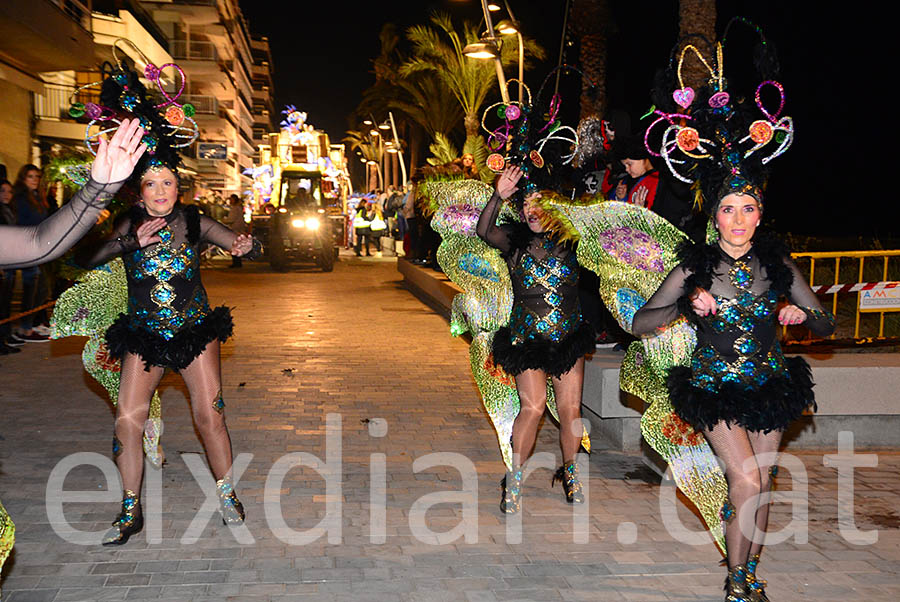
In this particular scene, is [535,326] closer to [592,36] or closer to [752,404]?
[752,404]

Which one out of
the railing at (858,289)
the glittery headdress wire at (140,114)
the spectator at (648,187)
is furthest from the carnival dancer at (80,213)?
the railing at (858,289)

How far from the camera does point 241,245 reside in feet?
16.6

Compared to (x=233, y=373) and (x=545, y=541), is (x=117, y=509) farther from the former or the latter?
(x=233, y=373)

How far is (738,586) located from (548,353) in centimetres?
171

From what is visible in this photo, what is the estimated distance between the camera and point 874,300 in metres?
7.95

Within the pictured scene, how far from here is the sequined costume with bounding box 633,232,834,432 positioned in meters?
3.94

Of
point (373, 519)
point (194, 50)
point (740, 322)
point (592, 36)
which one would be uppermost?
point (194, 50)

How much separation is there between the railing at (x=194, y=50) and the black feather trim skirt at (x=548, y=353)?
2019 inches

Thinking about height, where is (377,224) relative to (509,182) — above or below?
below

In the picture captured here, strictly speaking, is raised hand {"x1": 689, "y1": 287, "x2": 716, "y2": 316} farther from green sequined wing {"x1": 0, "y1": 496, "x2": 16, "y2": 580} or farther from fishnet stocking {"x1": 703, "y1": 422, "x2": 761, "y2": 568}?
green sequined wing {"x1": 0, "y1": 496, "x2": 16, "y2": 580}

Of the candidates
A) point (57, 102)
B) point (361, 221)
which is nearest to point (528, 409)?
point (361, 221)

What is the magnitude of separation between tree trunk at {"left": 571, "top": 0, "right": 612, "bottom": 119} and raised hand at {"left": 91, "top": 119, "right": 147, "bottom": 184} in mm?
14245

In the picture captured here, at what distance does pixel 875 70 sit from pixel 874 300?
98.7ft

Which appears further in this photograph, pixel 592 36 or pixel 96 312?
pixel 592 36
